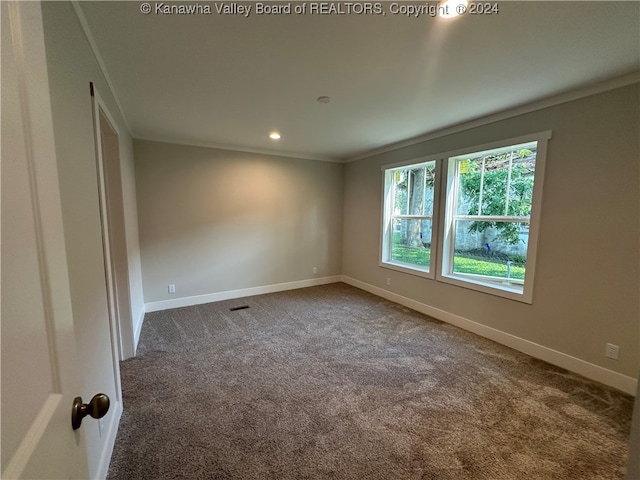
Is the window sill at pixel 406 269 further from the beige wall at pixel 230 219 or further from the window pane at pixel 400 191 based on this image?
the beige wall at pixel 230 219

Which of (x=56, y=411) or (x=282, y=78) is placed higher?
(x=282, y=78)

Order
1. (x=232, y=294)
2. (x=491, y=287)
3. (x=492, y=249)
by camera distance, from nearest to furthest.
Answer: (x=491, y=287) → (x=492, y=249) → (x=232, y=294)

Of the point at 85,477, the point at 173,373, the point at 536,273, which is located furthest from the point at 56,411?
the point at 536,273

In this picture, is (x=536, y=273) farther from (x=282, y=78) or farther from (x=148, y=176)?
(x=148, y=176)

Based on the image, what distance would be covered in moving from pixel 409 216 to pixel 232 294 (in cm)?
304

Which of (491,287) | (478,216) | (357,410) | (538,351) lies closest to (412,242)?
(478,216)

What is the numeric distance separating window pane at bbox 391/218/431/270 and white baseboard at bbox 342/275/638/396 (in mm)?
601

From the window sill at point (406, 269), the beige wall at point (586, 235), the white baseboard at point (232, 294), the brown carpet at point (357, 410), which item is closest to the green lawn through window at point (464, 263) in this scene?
the window sill at point (406, 269)

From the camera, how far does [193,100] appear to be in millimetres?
2533

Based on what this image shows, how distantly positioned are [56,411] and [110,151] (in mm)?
2604

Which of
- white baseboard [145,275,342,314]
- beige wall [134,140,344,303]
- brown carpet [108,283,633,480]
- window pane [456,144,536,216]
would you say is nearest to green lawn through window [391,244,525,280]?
window pane [456,144,536,216]

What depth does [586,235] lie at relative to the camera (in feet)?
7.77

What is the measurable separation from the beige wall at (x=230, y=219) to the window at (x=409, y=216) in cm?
118

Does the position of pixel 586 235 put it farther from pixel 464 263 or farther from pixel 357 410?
pixel 357 410
